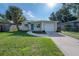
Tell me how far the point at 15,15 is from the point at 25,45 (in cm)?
112

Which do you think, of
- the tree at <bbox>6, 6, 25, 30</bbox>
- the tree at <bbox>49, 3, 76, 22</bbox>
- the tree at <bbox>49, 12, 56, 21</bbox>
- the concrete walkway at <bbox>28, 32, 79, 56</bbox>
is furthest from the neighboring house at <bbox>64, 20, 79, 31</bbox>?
the tree at <bbox>6, 6, 25, 30</bbox>

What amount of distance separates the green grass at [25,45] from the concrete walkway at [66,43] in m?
0.16

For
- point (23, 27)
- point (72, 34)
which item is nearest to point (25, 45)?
point (23, 27)

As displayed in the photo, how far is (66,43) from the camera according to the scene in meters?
6.83

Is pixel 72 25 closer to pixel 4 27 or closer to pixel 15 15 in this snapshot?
pixel 15 15

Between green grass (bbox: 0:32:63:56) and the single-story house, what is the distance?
0.91 feet

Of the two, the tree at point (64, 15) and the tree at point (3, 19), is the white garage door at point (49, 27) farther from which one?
the tree at point (3, 19)

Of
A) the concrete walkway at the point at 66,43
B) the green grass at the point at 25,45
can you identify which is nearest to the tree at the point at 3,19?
the green grass at the point at 25,45

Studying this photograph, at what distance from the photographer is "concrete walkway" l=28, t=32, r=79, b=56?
6290 millimetres

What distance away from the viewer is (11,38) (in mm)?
7129

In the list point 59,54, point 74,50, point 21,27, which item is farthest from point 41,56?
point 21,27

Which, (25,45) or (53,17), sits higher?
(53,17)

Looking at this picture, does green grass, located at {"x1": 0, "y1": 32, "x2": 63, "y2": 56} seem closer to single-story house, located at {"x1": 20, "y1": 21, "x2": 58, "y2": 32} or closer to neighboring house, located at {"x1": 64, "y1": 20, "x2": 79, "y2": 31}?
single-story house, located at {"x1": 20, "y1": 21, "x2": 58, "y2": 32}

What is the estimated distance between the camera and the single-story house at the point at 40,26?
7281mm
